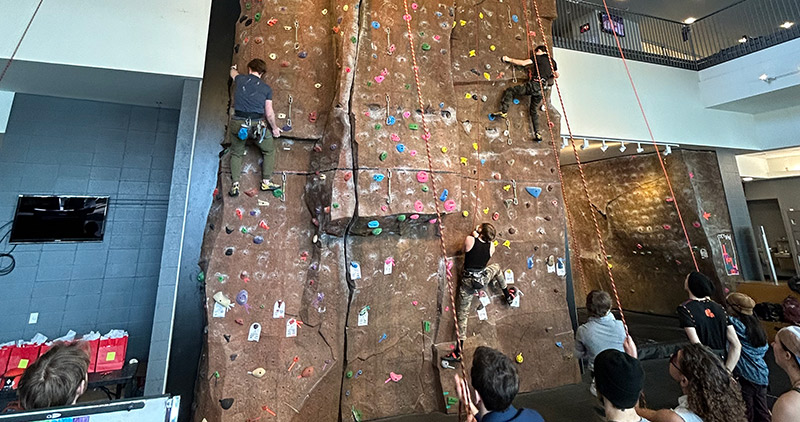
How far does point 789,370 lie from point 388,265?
2.67 metres

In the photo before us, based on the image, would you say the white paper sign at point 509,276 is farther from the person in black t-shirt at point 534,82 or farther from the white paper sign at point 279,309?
the white paper sign at point 279,309

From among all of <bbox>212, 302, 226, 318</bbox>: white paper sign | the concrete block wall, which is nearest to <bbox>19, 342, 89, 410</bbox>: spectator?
<bbox>212, 302, 226, 318</bbox>: white paper sign

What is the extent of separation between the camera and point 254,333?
3062mm

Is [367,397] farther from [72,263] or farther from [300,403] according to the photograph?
[72,263]

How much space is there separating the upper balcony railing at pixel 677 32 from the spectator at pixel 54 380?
19.7 feet

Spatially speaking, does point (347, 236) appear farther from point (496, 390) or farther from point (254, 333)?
point (496, 390)

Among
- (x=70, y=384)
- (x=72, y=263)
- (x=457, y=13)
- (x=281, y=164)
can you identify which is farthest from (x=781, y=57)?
(x=72, y=263)

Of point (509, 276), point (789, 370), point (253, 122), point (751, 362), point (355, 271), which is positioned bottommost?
point (751, 362)

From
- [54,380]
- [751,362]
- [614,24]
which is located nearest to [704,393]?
[751,362]

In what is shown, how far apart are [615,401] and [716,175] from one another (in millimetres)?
7137

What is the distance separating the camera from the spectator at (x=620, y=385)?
1287 millimetres

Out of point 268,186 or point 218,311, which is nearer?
point 218,311

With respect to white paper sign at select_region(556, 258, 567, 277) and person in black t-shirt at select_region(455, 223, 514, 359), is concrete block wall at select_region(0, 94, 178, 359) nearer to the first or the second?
person in black t-shirt at select_region(455, 223, 514, 359)

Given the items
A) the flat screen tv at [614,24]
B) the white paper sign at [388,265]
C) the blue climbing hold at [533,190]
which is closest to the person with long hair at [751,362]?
the blue climbing hold at [533,190]
